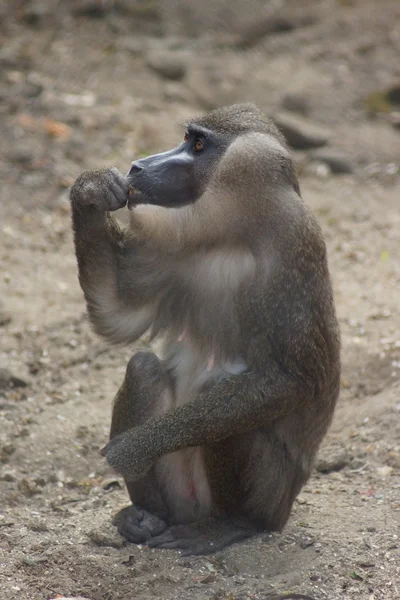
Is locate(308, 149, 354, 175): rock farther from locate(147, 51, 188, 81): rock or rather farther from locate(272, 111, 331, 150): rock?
locate(147, 51, 188, 81): rock

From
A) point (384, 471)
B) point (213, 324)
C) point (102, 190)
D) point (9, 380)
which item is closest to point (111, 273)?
point (102, 190)

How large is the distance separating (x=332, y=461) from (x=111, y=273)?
1513 millimetres

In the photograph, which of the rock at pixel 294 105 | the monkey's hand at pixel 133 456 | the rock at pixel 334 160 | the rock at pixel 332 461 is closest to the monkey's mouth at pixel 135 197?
the monkey's hand at pixel 133 456

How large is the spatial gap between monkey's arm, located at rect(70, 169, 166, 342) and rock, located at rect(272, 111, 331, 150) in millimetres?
4376

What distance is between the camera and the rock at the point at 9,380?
17.5 ft

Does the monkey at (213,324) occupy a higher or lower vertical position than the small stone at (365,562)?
higher

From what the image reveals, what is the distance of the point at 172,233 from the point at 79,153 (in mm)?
4014

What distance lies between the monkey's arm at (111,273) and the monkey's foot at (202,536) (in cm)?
82

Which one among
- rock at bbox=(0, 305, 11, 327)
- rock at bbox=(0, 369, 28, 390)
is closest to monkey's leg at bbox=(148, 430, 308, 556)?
rock at bbox=(0, 369, 28, 390)

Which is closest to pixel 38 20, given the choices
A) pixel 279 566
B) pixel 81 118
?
pixel 81 118

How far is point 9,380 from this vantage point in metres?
5.37

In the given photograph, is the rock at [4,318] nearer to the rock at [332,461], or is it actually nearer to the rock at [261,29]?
the rock at [332,461]

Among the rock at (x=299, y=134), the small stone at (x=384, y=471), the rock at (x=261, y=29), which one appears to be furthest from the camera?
the rock at (x=261, y=29)

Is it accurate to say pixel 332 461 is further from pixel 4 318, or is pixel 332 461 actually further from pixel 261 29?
pixel 261 29
